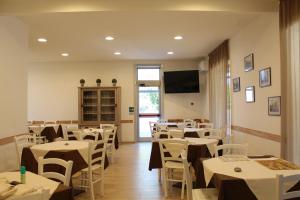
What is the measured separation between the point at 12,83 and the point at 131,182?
2.92 metres

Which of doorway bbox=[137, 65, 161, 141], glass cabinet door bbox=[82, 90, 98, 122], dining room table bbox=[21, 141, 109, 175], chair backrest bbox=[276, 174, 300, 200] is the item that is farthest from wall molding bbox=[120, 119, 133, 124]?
chair backrest bbox=[276, 174, 300, 200]

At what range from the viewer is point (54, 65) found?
34.8 ft

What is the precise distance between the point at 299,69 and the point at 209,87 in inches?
210

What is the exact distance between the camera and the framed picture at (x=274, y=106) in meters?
4.54

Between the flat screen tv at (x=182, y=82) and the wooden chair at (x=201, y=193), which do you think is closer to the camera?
the wooden chair at (x=201, y=193)

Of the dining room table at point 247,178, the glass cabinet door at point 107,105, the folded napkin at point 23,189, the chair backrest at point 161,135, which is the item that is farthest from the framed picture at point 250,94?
the glass cabinet door at point 107,105

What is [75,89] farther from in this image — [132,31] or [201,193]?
[201,193]

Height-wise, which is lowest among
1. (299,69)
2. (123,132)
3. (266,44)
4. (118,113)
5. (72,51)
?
(123,132)

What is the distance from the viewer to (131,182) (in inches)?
203

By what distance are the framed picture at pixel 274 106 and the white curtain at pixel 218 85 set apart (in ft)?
6.70

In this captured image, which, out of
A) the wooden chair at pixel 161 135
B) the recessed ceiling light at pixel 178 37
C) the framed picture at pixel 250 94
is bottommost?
the wooden chair at pixel 161 135

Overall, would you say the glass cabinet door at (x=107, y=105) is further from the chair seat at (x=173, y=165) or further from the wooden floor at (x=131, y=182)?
the chair seat at (x=173, y=165)

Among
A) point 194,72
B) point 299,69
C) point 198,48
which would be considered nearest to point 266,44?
point 299,69

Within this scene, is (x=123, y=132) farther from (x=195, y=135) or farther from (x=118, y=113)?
(x=195, y=135)
